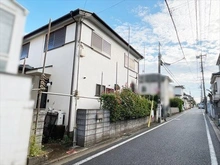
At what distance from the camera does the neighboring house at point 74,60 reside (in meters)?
7.61

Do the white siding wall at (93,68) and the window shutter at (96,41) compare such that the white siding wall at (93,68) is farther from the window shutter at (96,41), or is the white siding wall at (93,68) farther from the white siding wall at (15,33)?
the white siding wall at (15,33)

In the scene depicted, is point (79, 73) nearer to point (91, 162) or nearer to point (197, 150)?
point (91, 162)

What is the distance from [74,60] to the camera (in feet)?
25.2

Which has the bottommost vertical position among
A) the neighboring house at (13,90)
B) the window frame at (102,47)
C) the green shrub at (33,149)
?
the green shrub at (33,149)

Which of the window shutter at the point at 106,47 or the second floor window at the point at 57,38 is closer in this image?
the second floor window at the point at 57,38

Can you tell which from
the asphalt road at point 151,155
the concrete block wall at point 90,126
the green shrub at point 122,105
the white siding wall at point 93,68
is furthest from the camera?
the white siding wall at point 93,68

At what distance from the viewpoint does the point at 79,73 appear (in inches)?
310

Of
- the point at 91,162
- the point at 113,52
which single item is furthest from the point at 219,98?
the point at 91,162

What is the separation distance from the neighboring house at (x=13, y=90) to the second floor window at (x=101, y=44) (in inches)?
344

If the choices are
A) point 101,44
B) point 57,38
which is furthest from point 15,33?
point 101,44

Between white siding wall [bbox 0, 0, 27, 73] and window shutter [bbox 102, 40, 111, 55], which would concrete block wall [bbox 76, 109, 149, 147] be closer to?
window shutter [bbox 102, 40, 111, 55]

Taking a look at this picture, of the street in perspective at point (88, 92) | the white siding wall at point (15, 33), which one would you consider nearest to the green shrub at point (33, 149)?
the street in perspective at point (88, 92)

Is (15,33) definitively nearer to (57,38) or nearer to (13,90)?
(13,90)

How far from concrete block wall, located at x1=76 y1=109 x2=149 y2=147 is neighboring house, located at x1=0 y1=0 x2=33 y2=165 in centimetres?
530
